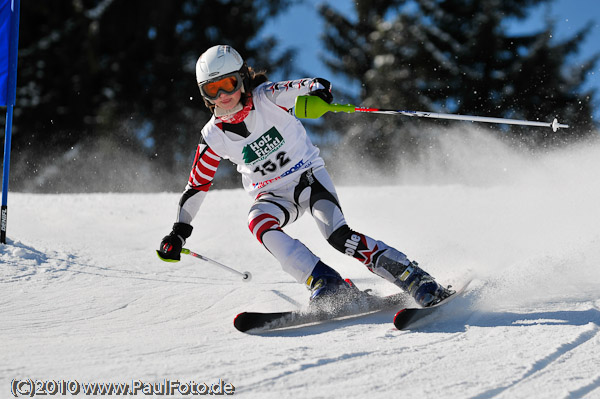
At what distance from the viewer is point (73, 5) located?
22.1 m

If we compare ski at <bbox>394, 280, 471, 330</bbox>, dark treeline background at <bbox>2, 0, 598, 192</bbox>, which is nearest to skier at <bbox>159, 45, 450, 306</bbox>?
ski at <bbox>394, 280, 471, 330</bbox>

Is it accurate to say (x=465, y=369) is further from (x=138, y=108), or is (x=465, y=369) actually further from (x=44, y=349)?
(x=138, y=108)

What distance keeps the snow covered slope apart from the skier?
31 centimetres

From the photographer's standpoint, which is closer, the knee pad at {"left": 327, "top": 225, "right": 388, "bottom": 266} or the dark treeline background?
the knee pad at {"left": 327, "top": 225, "right": 388, "bottom": 266}

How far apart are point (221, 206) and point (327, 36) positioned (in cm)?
1628

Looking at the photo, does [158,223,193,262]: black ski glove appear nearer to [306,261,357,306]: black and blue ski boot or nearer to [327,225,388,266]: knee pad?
[306,261,357,306]: black and blue ski boot

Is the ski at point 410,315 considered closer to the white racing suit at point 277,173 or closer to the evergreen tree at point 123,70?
the white racing suit at point 277,173

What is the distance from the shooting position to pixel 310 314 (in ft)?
10.7

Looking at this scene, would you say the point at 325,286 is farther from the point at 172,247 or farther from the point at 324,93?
the point at 324,93

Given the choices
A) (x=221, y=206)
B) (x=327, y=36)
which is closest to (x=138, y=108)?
(x=327, y=36)

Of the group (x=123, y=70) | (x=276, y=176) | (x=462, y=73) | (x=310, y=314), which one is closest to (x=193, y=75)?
(x=123, y=70)

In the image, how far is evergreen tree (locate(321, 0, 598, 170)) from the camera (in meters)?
18.7

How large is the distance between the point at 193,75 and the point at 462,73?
8.86 metres

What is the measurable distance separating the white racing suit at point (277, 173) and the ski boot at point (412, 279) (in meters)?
0.03
